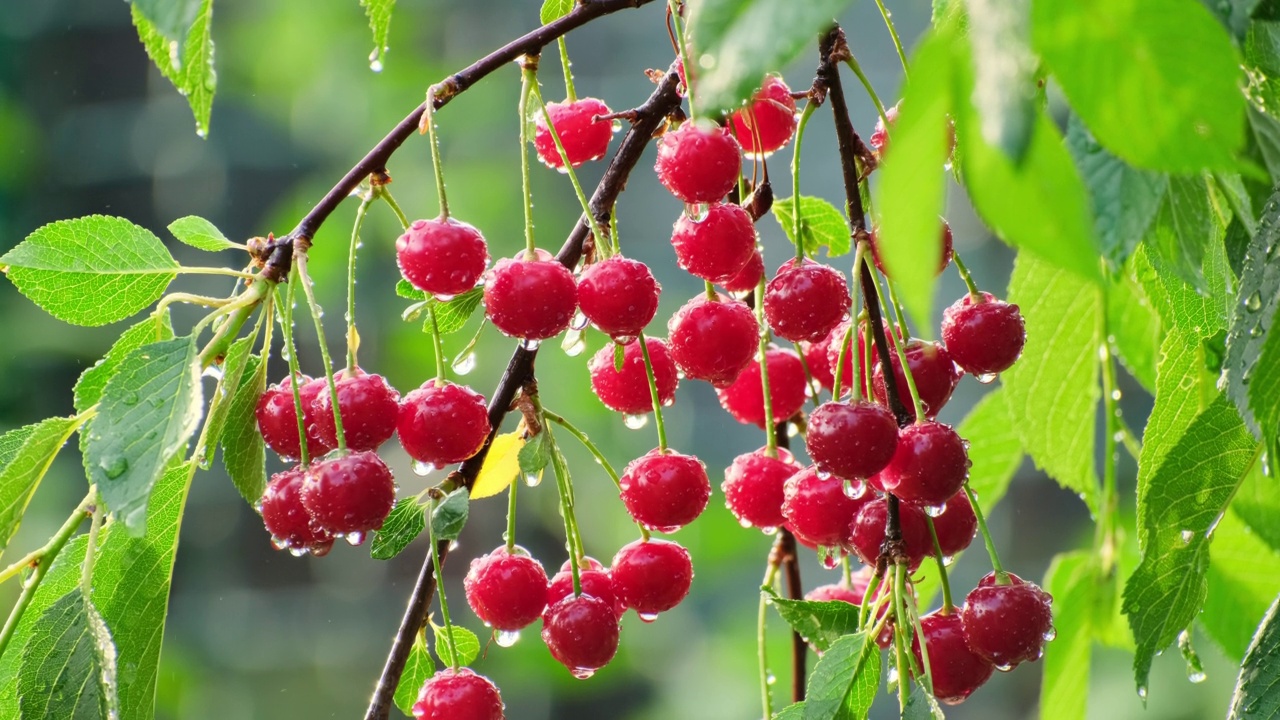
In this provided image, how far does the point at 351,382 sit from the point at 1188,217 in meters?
0.41

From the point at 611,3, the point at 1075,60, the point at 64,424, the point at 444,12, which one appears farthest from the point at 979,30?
the point at 444,12

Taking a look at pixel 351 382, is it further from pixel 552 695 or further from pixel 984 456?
pixel 552 695

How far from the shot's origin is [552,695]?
2.98 meters

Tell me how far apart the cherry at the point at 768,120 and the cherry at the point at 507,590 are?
278mm

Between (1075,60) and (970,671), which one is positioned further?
(970,671)

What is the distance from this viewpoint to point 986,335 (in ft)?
2.16

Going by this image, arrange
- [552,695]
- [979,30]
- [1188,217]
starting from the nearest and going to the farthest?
[979,30], [1188,217], [552,695]

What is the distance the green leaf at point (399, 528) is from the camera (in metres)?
0.66

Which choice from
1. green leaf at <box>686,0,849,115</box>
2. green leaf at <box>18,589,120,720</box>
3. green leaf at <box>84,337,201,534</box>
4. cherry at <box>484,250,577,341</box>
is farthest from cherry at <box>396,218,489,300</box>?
green leaf at <box>686,0,849,115</box>

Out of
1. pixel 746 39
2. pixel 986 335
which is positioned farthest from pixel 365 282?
pixel 746 39

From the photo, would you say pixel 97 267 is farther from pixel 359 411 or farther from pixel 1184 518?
pixel 1184 518

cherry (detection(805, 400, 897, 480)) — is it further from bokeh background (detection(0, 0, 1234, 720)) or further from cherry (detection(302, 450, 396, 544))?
bokeh background (detection(0, 0, 1234, 720))

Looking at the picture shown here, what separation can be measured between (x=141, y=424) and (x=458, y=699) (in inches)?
9.3

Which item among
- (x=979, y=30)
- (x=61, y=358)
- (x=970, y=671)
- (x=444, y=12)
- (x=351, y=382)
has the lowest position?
(x=970, y=671)
